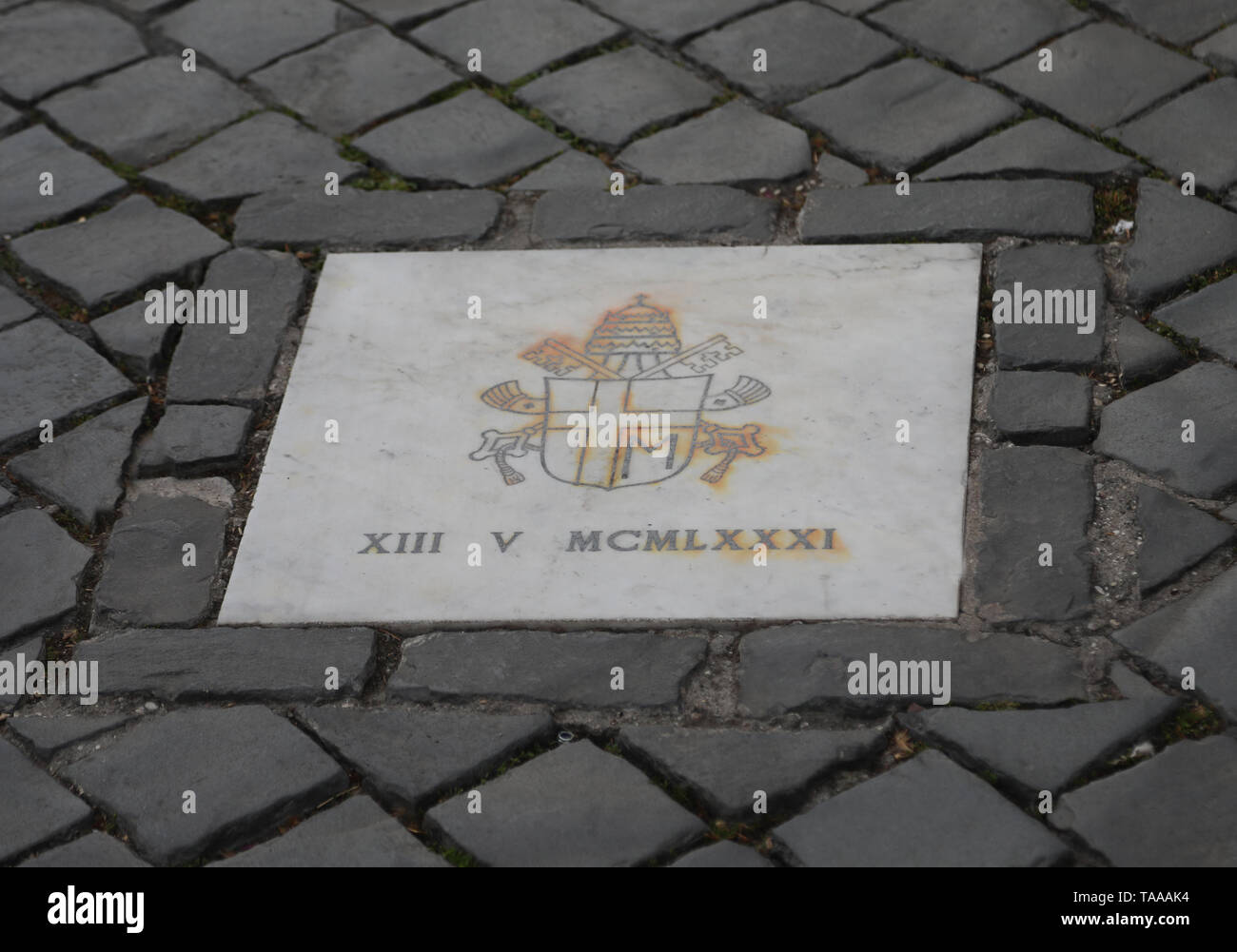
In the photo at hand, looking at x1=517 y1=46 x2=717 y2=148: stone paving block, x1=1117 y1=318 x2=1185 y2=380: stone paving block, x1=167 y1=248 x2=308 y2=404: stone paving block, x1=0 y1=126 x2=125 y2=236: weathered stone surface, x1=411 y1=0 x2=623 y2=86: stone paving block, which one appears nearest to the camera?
x1=1117 y1=318 x2=1185 y2=380: stone paving block

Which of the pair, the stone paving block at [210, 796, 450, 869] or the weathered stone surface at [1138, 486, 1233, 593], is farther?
the weathered stone surface at [1138, 486, 1233, 593]

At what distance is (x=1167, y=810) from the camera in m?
2.20

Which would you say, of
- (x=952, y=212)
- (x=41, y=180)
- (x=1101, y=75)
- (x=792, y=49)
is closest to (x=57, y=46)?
(x=41, y=180)

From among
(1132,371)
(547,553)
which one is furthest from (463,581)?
(1132,371)

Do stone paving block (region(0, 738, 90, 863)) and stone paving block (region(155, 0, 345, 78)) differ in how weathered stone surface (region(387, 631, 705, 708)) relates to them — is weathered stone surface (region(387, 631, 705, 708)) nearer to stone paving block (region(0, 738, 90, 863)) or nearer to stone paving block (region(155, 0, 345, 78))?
stone paving block (region(0, 738, 90, 863))

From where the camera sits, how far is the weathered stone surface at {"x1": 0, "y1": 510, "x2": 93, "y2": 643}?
2713 millimetres

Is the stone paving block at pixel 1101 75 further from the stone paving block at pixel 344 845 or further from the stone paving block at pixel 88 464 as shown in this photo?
the stone paving block at pixel 344 845

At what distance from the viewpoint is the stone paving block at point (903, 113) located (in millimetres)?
3621

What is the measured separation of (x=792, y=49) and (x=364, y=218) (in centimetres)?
128

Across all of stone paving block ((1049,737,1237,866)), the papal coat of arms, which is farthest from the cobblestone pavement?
the papal coat of arms

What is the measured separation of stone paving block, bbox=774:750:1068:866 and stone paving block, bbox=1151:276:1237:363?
1.23 metres

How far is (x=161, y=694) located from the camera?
8.38 ft
